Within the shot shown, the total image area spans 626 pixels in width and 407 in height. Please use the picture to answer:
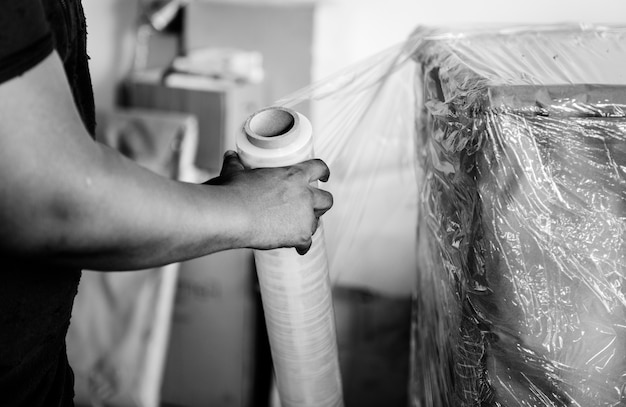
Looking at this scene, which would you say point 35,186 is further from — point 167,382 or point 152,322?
point 167,382

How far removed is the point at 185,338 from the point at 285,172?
1.13 metres

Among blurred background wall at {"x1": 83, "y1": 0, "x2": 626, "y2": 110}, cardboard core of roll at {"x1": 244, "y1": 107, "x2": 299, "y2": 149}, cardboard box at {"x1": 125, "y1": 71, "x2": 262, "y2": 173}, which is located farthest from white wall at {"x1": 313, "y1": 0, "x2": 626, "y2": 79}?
cardboard core of roll at {"x1": 244, "y1": 107, "x2": 299, "y2": 149}

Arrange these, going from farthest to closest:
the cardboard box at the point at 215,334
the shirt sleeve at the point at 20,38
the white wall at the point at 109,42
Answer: the white wall at the point at 109,42 < the cardboard box at the point at 215,334 < the shirt sleeve at the point at 20,38

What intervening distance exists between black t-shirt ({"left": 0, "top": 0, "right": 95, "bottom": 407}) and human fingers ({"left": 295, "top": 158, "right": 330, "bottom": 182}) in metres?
Answer: 0.23

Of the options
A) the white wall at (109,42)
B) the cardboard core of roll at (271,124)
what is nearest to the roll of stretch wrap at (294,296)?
the cardboard core of roll at (271,124)

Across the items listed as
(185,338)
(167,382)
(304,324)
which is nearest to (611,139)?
(304,324)

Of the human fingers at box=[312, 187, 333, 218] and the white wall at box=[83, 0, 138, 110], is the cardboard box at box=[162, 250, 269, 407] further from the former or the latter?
the human fingers at box=[312, 187, 333, 218]

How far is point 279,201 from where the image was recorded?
0.55m

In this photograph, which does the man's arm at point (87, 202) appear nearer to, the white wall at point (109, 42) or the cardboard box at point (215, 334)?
the cardboard box at point (215, 334)

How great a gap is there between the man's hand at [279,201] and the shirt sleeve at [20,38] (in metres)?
0.20

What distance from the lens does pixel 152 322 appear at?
141cm

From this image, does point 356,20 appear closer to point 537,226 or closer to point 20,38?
point 537,226

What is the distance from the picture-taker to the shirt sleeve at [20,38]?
0.39 metres

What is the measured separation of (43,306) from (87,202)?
0.21 metres
